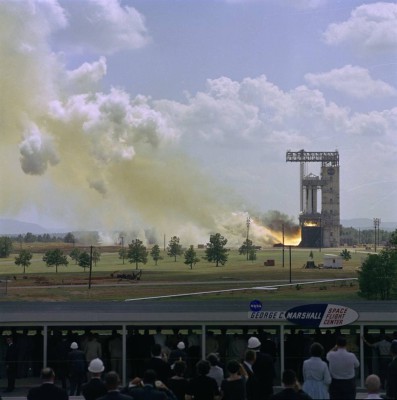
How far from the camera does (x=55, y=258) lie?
31.2 m

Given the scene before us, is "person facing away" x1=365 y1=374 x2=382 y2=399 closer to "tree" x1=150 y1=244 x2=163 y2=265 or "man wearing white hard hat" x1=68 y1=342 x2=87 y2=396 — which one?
"man wearing white hard hat" x1=68 y1=342 x2=87 y2=396

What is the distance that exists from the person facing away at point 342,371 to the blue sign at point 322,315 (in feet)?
30.1

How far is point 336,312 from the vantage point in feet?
73.1

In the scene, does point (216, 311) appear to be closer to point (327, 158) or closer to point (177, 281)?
point (177, 281)

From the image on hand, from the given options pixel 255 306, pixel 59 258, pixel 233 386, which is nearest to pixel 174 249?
pixel 59 258

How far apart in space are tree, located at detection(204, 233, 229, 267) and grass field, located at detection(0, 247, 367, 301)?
224mm

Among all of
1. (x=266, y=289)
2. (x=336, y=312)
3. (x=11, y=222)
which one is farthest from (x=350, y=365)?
(x=11, y=222)

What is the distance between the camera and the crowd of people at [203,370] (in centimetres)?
1083

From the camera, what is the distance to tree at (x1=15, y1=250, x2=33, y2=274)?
102ft

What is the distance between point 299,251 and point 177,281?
18.3 ft

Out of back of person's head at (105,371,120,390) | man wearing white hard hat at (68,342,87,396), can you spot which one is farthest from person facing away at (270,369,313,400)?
man wearing white hard hat at (68,342,87,396)

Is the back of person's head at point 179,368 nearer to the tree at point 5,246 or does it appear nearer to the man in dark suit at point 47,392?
the man in dark suit at point 47,392

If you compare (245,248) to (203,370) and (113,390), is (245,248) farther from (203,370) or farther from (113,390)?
(113,390)

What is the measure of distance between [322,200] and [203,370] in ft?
76.1
